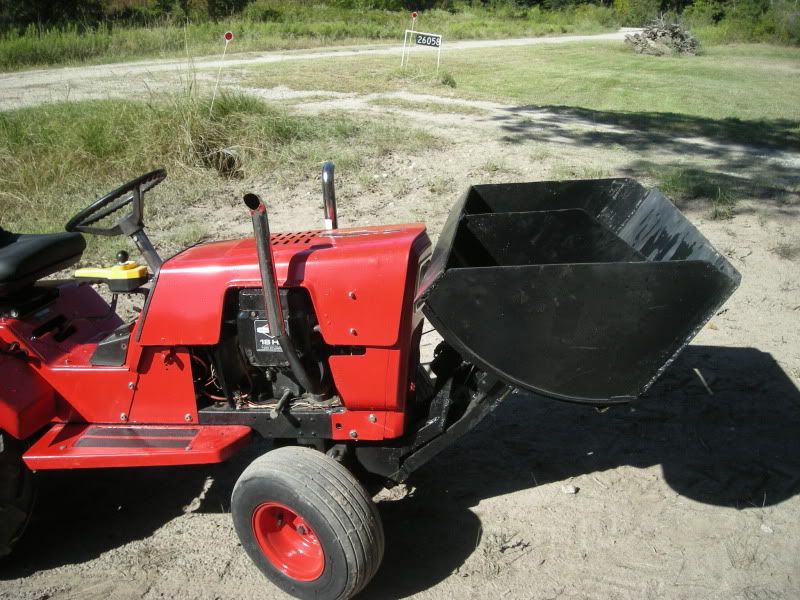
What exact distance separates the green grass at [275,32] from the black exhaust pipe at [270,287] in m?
9.12

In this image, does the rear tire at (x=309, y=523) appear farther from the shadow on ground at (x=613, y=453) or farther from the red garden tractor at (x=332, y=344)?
the shadow on ground at (x=613, y=453)

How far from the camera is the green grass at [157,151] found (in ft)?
24.9

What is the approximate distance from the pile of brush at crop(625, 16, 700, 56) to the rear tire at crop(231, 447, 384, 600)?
22.7 meters

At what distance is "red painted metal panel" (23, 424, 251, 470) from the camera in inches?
118

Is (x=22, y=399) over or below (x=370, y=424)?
below

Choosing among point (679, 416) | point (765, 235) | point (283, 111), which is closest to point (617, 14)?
point (283, 111)

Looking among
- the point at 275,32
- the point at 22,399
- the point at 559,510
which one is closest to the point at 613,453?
the point at 559,510

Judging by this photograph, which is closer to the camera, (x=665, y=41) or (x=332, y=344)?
(x=332, y=344)

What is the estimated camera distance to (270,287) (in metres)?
2.69

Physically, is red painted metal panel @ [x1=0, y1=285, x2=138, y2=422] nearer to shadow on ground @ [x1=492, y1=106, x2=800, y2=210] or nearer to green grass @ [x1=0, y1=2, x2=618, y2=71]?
shadow on ground @ [x1=492, y1=106, x2=800, y2=210]

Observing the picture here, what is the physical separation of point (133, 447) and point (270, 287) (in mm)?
1026

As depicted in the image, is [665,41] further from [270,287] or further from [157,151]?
[270,287]

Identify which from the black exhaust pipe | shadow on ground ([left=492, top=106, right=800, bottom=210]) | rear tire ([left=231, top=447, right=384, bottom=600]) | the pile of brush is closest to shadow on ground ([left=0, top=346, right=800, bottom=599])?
rear tire ([left=231, top=447, right=384, bottom=600])

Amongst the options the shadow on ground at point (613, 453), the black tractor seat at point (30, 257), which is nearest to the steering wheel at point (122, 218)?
the black tractor seat at point (30, 257)
